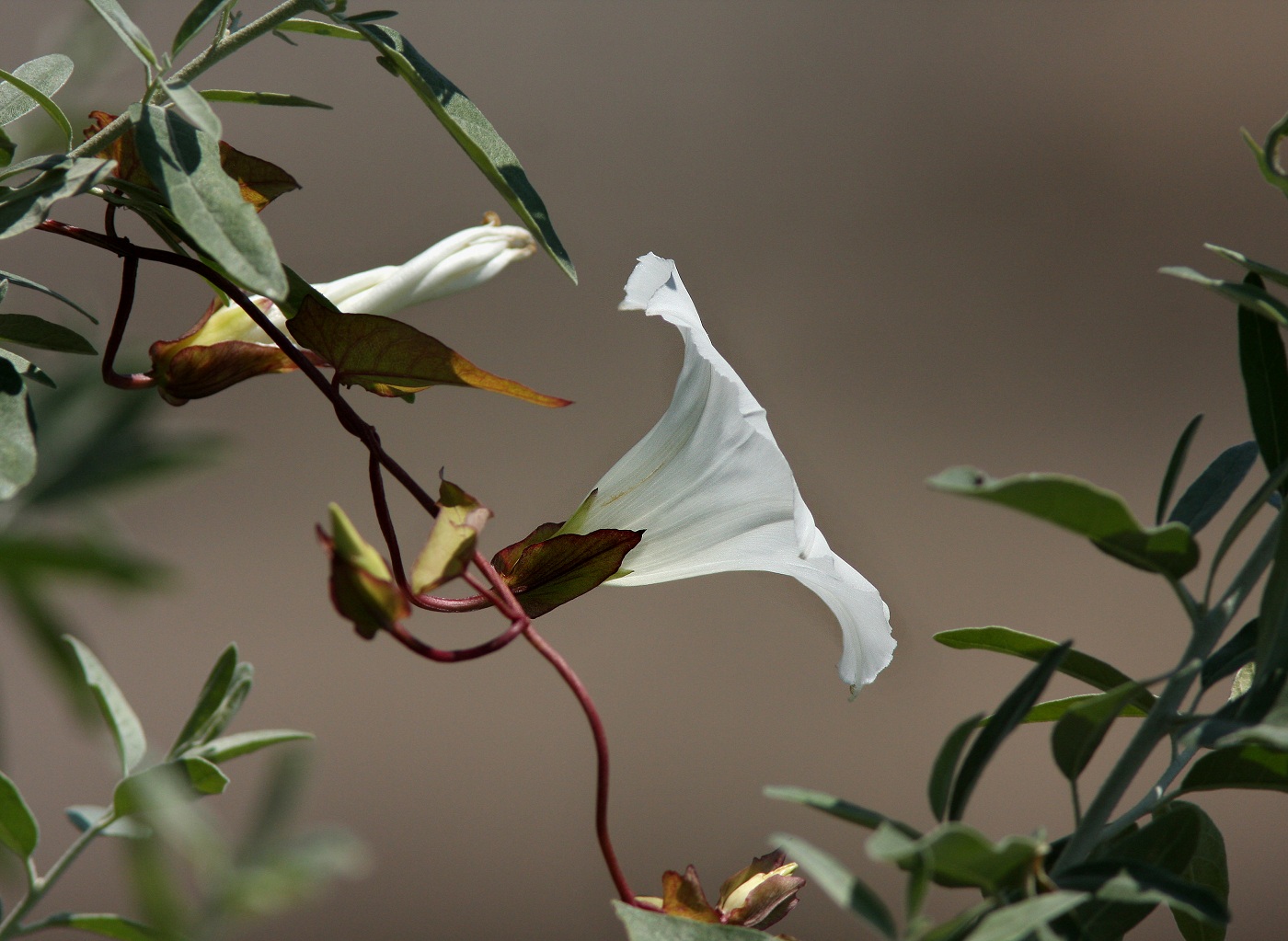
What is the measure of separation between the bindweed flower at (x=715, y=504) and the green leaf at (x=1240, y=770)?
134 mm

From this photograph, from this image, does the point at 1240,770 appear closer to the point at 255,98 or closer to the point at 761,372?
the point at 255,98

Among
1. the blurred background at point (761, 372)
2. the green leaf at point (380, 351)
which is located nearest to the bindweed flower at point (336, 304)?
the green leaf at point (380, 351)

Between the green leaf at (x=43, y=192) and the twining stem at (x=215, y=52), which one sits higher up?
the twining stem at (x=215, y=52)

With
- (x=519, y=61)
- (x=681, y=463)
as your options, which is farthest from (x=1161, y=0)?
(x=681, y=463)

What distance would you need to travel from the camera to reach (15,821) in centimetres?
34

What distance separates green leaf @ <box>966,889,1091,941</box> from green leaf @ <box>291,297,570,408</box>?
A: 0.58 feet

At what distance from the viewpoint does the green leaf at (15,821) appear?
0.34 meters

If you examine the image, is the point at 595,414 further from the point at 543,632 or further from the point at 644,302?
the point at 644,302

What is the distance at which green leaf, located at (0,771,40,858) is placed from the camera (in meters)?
0.34

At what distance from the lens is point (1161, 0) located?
2.31 metres

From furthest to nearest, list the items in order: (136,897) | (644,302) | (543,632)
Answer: (543,632), (644,302), (136,897)

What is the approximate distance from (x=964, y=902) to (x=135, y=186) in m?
2.35

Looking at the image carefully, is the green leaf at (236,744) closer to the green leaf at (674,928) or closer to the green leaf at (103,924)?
the green leaf at (103,924)

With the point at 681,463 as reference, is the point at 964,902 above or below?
below
